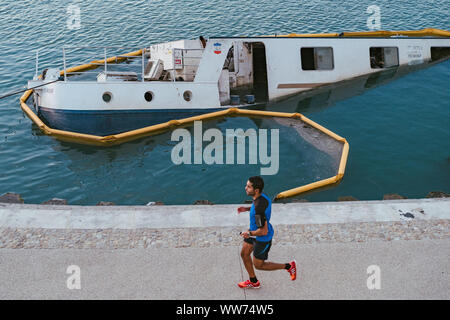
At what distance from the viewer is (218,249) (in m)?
8.94

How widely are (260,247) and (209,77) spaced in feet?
33.8

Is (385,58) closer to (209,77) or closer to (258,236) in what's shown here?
(209,77)

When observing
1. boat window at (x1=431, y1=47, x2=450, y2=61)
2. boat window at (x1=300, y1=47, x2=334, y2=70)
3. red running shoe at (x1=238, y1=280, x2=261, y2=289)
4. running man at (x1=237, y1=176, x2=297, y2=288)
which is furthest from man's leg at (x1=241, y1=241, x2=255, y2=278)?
boat window at (x1=431, y1=47, x2=450, y2=61)

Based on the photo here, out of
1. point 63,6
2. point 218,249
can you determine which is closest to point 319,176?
point 218,249

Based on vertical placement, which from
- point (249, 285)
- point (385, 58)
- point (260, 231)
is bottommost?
point (249, 285)

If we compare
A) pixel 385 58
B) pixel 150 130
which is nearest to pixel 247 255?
pixel 150 130

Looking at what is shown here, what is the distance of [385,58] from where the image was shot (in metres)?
19.5

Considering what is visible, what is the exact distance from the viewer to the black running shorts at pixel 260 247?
7598 millimetres

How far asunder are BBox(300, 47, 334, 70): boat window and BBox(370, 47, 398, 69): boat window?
7.66 feet

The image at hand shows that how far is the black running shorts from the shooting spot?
7.60 meters

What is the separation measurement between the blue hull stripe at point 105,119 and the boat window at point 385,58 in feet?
27.4

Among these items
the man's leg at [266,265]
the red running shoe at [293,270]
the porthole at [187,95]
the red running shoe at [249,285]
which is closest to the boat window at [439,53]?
the porthole at [187,95]

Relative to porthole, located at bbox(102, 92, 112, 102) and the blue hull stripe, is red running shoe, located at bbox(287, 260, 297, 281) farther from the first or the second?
porthole, located at bbox(102, 92, 112, 102)

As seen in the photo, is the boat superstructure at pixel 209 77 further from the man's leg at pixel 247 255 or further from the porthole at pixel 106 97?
the man's leg at pixel 247 255
